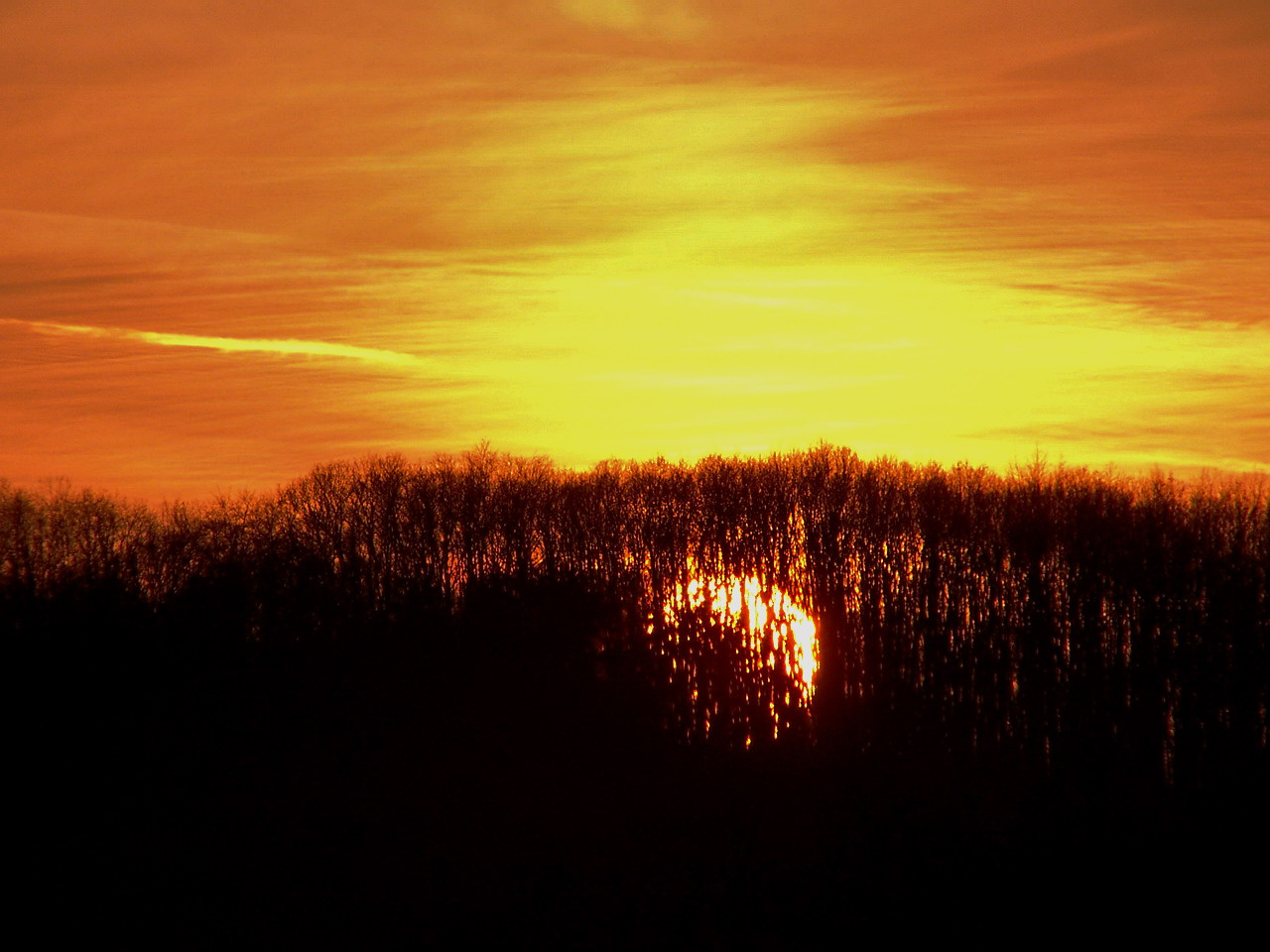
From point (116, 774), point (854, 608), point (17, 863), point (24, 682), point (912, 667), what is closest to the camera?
Result: point (17, 863)

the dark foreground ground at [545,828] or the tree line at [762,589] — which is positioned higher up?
the tree line at [762,589]

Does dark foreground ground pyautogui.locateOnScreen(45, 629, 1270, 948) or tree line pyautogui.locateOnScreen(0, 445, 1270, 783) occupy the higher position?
tree line pyautogui.locateOnScreen(0, 445, 1270, 783)

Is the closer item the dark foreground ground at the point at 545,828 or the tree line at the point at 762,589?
the dark foreground ground at the point at 545,828

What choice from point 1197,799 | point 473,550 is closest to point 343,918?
point 1197,799

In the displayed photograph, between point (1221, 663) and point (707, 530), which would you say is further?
point (707, 530)

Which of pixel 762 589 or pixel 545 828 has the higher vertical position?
pixel 762 589

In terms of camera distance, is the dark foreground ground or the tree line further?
the tree line

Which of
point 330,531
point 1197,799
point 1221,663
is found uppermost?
point 330,531

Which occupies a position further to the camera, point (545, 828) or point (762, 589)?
point (762, 589)

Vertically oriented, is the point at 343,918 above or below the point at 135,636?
below

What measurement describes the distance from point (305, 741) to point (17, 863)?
9794mm

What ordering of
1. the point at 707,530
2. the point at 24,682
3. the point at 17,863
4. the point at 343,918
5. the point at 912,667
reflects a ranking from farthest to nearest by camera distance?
the point at 707,530
the point at 912,667
the point at 24,682
the point at 17,863
the point at 343,918

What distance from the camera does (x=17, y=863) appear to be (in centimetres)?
3638

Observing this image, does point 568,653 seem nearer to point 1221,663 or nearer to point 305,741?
point 305,741
